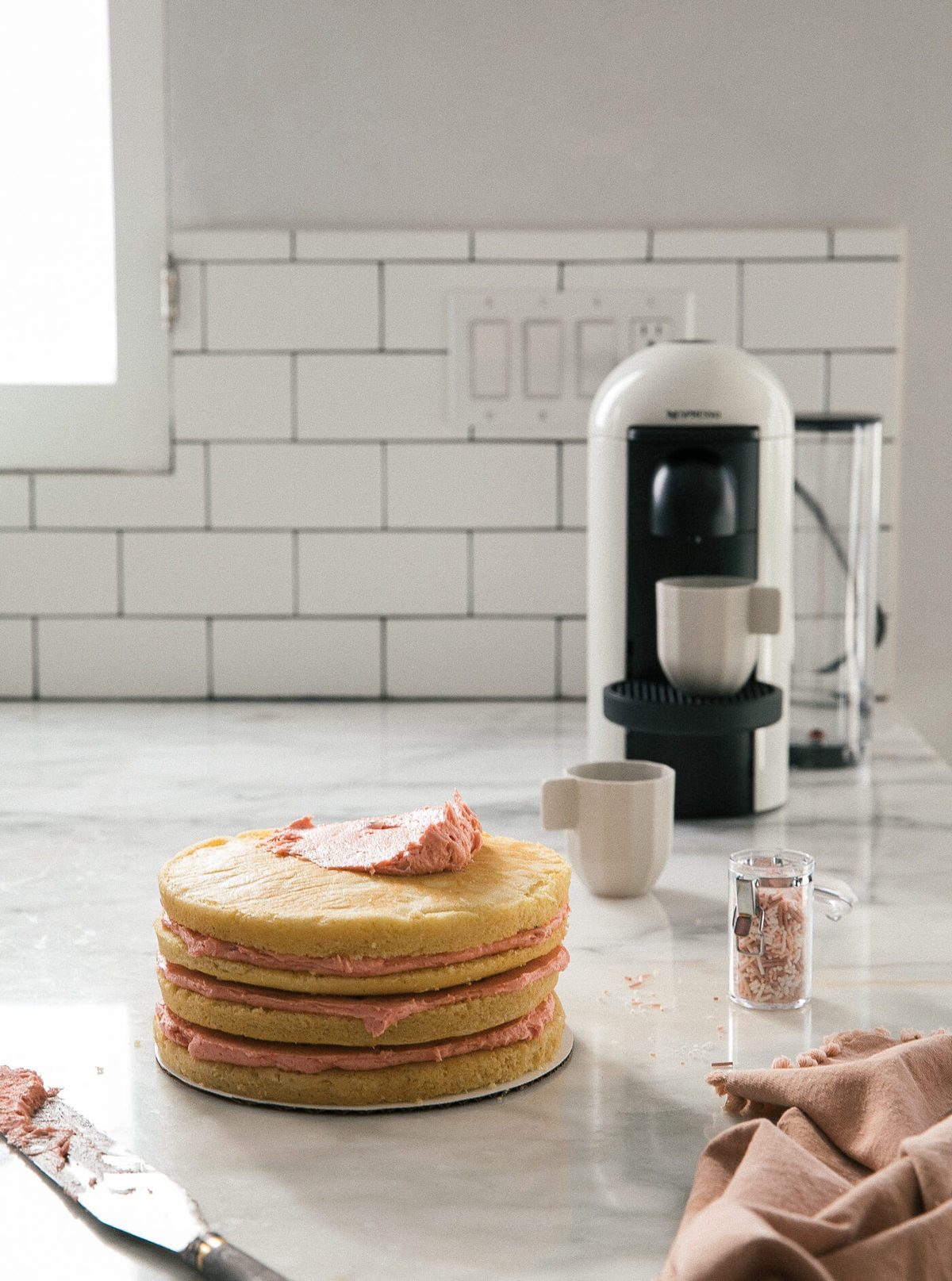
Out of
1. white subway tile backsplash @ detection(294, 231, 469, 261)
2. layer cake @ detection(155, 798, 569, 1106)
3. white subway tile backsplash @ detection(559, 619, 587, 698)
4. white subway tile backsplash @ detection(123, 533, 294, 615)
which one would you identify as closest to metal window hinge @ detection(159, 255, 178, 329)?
white subway tile backsplash @ detection(294, 231, 469, 261)

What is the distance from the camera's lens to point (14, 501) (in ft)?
5.49

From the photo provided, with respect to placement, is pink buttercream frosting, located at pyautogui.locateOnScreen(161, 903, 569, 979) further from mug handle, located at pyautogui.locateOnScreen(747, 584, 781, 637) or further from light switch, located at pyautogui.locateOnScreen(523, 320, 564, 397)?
light switch, located at pyautogui.locateOnScreen(523, 320, 564, 397)

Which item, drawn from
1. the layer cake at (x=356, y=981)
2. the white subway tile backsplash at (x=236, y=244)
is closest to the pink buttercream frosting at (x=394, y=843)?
the layer cake at (x=356, y=981)

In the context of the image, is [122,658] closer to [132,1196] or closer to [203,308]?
[203,308]

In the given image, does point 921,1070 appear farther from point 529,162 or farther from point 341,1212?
point 529,162

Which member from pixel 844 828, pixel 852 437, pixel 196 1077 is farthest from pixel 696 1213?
pixel 852 437

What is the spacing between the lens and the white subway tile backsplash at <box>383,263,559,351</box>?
1610mm

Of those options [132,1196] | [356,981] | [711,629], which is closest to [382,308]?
[711,629]

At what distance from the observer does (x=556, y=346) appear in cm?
161

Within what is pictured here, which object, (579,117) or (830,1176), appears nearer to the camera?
(830,1176)

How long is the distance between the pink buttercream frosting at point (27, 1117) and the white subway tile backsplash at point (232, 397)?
104 cm

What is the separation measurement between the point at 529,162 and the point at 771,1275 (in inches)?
53.2

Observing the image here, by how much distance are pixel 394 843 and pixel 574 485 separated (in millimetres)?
966

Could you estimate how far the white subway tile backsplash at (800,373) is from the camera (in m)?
1.62
